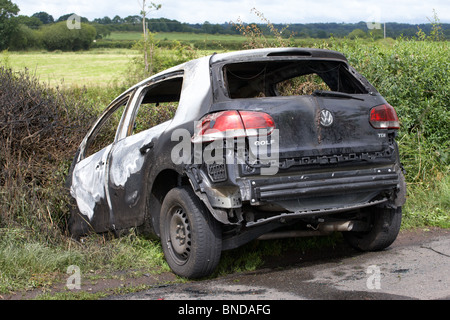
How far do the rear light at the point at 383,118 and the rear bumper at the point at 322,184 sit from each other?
1.23ft

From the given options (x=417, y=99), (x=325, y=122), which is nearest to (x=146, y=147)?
(x=325, y=122)

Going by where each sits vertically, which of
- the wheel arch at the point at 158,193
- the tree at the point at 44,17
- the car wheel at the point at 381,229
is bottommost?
the car wheel at the point at 381,229

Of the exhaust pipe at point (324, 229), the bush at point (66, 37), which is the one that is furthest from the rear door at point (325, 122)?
the bush at point (66, 37)

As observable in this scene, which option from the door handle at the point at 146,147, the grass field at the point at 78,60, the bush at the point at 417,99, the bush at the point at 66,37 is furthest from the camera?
the bush at the point at 66,37

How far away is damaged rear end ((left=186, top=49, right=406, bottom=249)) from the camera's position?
15.2 feet

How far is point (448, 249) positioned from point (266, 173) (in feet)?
8.46

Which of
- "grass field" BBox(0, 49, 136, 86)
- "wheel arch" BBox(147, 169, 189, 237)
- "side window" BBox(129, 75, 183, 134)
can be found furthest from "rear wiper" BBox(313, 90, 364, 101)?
"grass field" BBox(0, 49, 136, 86)

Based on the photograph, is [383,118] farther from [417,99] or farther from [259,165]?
[417,99]

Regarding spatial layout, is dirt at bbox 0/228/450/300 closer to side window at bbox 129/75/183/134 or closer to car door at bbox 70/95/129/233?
car door at bbox 70/95/129/233

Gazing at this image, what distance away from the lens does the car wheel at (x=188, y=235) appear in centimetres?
491

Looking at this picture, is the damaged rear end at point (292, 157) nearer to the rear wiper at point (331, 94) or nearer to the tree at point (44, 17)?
the rear wiper at point (331, 94)

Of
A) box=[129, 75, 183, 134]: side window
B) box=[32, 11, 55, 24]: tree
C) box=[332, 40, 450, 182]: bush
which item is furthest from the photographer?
box=[32, 11, 55, 24]: tree

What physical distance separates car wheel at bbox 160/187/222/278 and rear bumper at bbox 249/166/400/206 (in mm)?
575

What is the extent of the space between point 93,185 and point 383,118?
3.39 m
